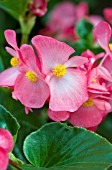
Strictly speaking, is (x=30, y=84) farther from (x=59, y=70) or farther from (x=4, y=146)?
(x=4, y=146)

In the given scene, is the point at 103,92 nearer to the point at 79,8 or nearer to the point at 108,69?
the point at 108,69

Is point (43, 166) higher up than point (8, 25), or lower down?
higher up

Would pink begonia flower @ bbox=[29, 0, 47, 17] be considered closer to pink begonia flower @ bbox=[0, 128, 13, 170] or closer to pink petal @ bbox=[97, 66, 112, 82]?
pink petal @ bbox=[97, 66, 112, 82]

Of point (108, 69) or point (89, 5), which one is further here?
point (89, 5)

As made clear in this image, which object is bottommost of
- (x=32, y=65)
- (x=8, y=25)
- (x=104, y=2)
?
(x=104, y=2)

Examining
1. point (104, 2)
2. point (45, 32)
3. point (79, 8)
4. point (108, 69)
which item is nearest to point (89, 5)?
point (104, 2)
